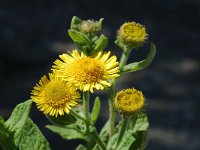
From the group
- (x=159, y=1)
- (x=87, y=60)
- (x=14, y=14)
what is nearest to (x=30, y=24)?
(x=14, y=14)

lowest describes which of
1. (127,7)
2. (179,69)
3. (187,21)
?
(179,69)

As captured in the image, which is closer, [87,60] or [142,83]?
[87,60]

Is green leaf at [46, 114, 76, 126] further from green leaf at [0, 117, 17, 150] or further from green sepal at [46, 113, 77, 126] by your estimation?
green leaf at [0, 117, 17, 150]

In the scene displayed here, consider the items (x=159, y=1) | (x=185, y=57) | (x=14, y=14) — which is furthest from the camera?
(x=159, y=1)

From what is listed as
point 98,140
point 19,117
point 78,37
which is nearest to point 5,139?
point 19,117

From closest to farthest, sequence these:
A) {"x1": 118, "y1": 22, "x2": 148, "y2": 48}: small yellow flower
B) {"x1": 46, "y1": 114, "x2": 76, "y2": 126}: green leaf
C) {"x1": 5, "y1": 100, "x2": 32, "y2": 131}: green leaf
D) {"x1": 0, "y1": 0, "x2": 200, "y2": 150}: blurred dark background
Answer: {"x1": 5, "y1": 100, "x2": 32, "y2": 131}: green leaf, {"x1": 46, "y1": 114, "x2": 76, "y2": 126}: green leaf, {"x1": 118, "y1": 22, "x2": 148, "y2": 48}: small yellow flower, {"x1": 0, "y1": 0, "x2": 200, "y2": 150}: blurred dark background

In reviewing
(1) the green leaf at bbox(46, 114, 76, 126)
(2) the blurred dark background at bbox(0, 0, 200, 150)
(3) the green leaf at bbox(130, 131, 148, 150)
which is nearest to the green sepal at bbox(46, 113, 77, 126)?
(1) the green leaf at bbox(46, 114, 76, 126)

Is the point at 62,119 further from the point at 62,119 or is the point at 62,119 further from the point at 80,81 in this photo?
the point at 80,81

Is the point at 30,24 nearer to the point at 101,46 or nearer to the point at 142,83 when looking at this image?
the point at 142,83
